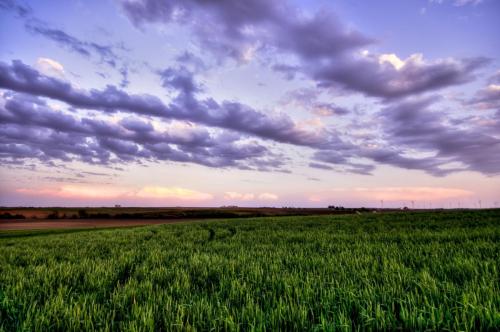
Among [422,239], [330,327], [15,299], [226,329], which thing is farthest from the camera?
[422,239]

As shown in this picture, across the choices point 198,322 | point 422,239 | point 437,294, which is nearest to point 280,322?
point 198,322

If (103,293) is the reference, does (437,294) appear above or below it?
above

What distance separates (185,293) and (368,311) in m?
3.30

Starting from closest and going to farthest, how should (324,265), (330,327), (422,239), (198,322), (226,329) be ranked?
(330,327) → (226,329) → (198,322) → (324,265) → (422,239)

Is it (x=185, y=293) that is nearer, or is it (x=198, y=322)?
(x=198, y=322)

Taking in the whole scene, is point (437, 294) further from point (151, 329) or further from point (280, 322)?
point (151, 329)

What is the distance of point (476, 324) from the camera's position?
11.3ft

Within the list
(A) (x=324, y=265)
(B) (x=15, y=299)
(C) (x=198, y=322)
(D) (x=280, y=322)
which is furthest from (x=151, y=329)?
(A) (x=324, y=265)

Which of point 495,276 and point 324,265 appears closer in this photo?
point 495,276

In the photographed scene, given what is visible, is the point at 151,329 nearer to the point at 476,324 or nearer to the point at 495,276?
the point at 476,324

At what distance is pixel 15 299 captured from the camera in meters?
5.41

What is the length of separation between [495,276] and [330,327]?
468 centimetres

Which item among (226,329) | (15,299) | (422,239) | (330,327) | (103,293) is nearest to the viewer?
(330,327)

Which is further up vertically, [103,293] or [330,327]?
[330,327]
